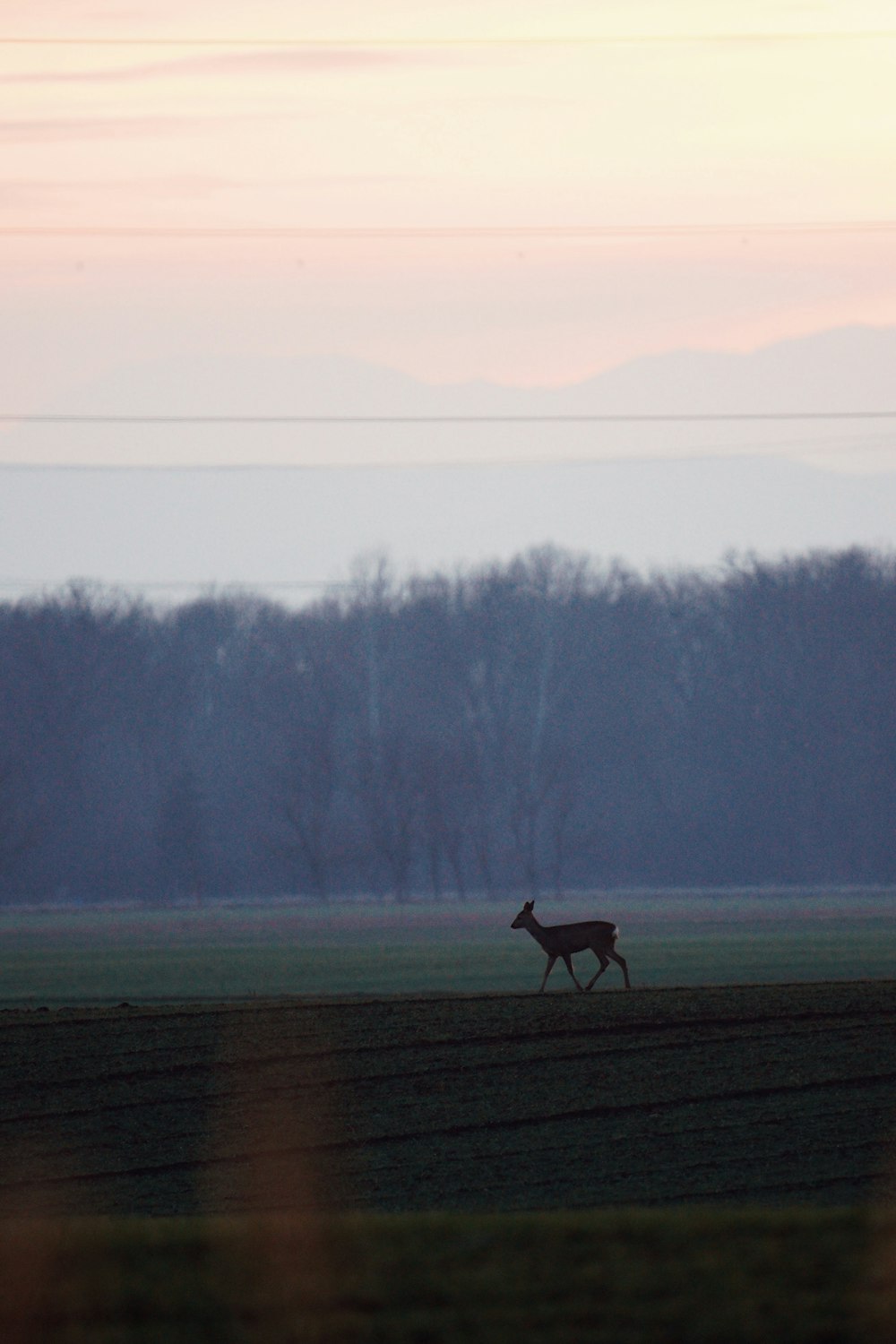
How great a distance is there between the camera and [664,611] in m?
130

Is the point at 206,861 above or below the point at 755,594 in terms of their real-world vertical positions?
below

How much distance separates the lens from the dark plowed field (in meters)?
15.0

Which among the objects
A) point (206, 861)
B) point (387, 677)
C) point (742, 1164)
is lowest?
point (742, 1164)

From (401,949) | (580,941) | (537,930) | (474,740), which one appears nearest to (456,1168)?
(580,941)

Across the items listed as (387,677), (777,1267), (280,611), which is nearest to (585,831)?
(387,677)

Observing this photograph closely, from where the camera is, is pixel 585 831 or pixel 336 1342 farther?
pixel 585 831

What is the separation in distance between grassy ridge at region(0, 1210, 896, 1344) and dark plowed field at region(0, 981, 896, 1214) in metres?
6.26

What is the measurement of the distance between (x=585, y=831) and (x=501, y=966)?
253ft

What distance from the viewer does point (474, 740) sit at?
4680 inches

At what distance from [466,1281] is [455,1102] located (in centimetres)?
1084

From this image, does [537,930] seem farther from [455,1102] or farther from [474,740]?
[474,740]

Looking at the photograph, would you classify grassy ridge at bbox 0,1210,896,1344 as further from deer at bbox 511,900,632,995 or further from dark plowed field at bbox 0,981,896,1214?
deer at bbox 511,900,632,995

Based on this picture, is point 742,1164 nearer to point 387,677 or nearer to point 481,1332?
point 481,1332

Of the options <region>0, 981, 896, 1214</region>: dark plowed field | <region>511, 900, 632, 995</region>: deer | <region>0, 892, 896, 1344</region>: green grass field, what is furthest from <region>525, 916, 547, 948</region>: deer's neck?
<region>0, 981, 896, 1214</region>: dark plowed field
